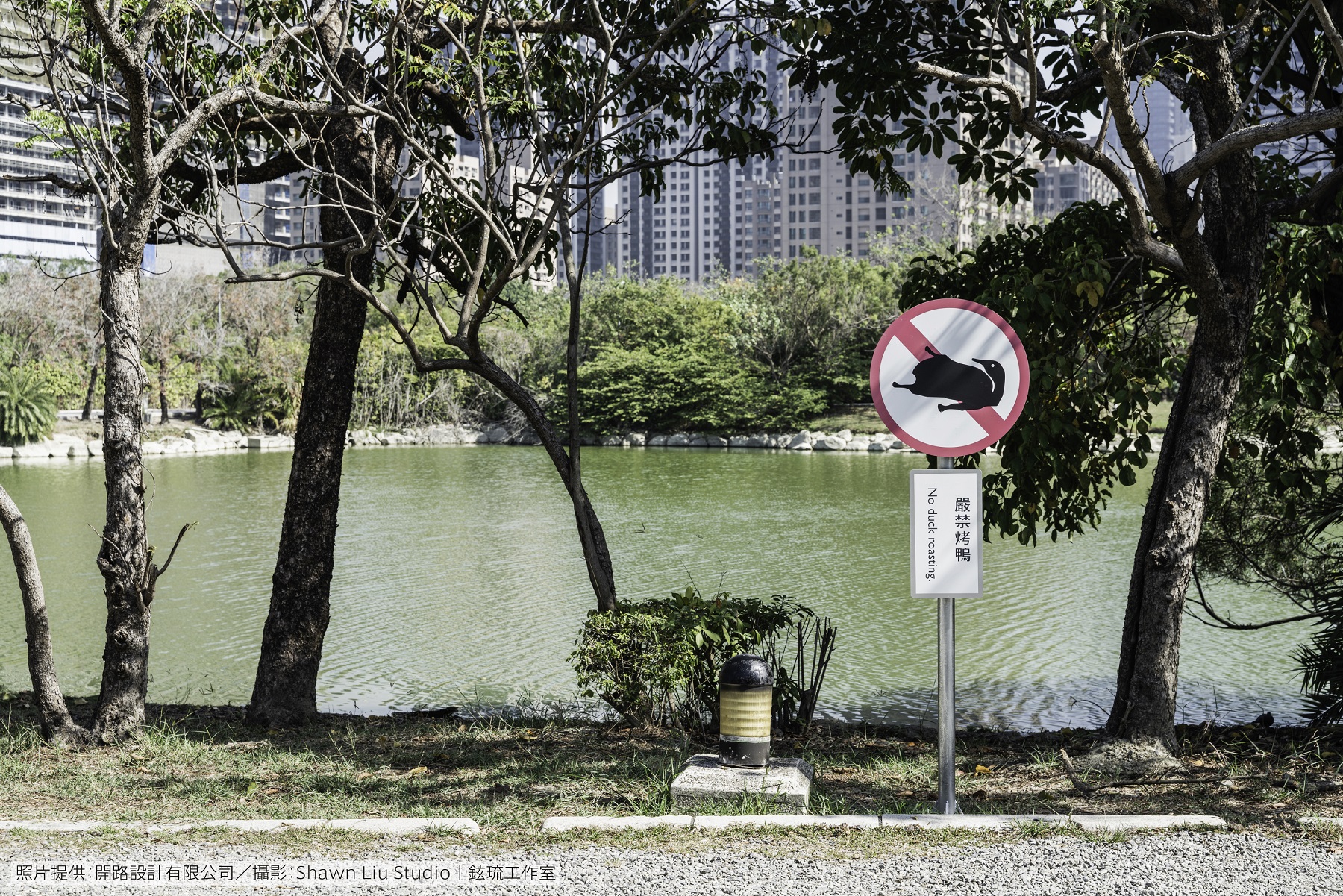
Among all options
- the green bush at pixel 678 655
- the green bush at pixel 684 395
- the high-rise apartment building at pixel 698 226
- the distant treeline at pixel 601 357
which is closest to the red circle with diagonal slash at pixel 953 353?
the green bush at pixel 678 655

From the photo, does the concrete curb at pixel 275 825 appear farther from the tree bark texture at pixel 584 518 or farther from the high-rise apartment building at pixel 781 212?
the high-rise apartment building at pixel 781 212

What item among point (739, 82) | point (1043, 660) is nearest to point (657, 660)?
point (739, 82)

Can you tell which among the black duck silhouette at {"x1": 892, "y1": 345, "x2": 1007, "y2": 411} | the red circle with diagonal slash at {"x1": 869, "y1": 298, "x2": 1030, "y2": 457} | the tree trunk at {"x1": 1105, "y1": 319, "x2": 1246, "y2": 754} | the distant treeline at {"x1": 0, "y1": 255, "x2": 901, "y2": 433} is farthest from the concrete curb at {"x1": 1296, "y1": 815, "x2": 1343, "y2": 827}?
the distant treeline at {"x1": 0, "y1": 255, "x2": 901, "y2": 433}

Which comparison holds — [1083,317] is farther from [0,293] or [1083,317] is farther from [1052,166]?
[1052,166]

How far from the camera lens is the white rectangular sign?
3.79m

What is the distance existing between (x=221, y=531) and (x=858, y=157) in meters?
12.6

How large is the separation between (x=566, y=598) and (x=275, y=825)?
775 cm

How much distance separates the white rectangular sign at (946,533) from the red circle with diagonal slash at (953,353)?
11 cm

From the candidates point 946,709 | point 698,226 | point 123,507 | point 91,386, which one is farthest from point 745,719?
point 698,226

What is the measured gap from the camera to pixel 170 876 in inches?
128

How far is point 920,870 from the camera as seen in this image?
131 inches

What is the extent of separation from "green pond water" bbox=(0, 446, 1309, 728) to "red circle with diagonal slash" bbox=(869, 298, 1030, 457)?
3.87m

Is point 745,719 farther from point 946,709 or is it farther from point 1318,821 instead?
point 1318,821

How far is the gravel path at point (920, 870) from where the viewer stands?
10.4 feet
